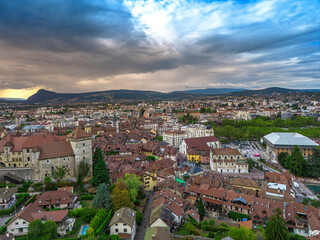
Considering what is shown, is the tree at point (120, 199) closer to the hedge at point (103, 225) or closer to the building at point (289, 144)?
the hedge at point (103, 225)

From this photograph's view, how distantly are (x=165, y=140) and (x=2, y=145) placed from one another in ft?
157

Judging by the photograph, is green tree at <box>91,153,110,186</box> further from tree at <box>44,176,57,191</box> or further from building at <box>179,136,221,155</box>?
building at <box>179,136,221,155</box>

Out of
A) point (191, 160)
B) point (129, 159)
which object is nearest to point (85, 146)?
point (129, 159)

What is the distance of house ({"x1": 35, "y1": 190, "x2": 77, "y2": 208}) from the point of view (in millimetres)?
26406

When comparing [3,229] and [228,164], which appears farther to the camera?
[228,164]

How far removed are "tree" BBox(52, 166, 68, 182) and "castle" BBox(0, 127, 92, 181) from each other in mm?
547

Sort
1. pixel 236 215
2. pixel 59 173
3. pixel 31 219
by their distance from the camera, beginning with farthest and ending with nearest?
pixel 59 173 → pixel 236 215 → pixel 31 219

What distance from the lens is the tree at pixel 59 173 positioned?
31.9 m

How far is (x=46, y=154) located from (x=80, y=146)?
5063mm

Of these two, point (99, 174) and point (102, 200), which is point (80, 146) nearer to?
point (99, 174)

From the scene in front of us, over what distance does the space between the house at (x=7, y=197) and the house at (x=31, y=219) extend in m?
4.87

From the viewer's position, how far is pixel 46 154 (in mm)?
32656

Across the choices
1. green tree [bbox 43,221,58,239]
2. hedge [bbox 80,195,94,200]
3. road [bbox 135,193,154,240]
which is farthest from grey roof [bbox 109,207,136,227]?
hedge [bbox 80,195,94,200]

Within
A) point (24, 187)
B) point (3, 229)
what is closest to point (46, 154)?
point (24, 187)
